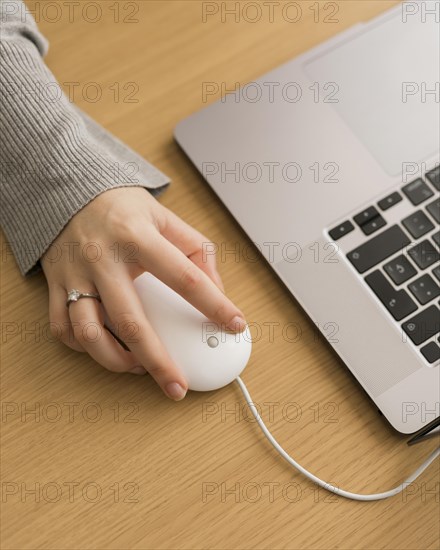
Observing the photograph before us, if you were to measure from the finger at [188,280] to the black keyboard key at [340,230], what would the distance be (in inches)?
4.4

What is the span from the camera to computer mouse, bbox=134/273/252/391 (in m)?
0.50

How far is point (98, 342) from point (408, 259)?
266 mm

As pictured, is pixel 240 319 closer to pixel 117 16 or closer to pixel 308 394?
pixel 308 394

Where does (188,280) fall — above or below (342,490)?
above

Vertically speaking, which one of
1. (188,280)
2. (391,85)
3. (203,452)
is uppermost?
(391,85)

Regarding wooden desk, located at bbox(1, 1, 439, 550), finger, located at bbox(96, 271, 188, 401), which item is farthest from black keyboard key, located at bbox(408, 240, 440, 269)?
finger, located at bbox(96, 271, 188, 401)

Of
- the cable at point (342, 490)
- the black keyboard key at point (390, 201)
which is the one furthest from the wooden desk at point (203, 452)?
the black keyboard key at point (390, 201)

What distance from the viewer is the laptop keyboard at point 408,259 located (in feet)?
1.71

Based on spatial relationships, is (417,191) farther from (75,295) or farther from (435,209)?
(75,295)

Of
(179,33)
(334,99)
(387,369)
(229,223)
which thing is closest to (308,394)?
(387,369)

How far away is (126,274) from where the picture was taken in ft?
1.74

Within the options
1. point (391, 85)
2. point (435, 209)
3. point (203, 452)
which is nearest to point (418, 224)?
point (435, 209)

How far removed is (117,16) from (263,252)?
1.01ft

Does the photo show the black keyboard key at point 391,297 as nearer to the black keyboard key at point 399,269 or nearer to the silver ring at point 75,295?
the black keyboard key at point 399,269
